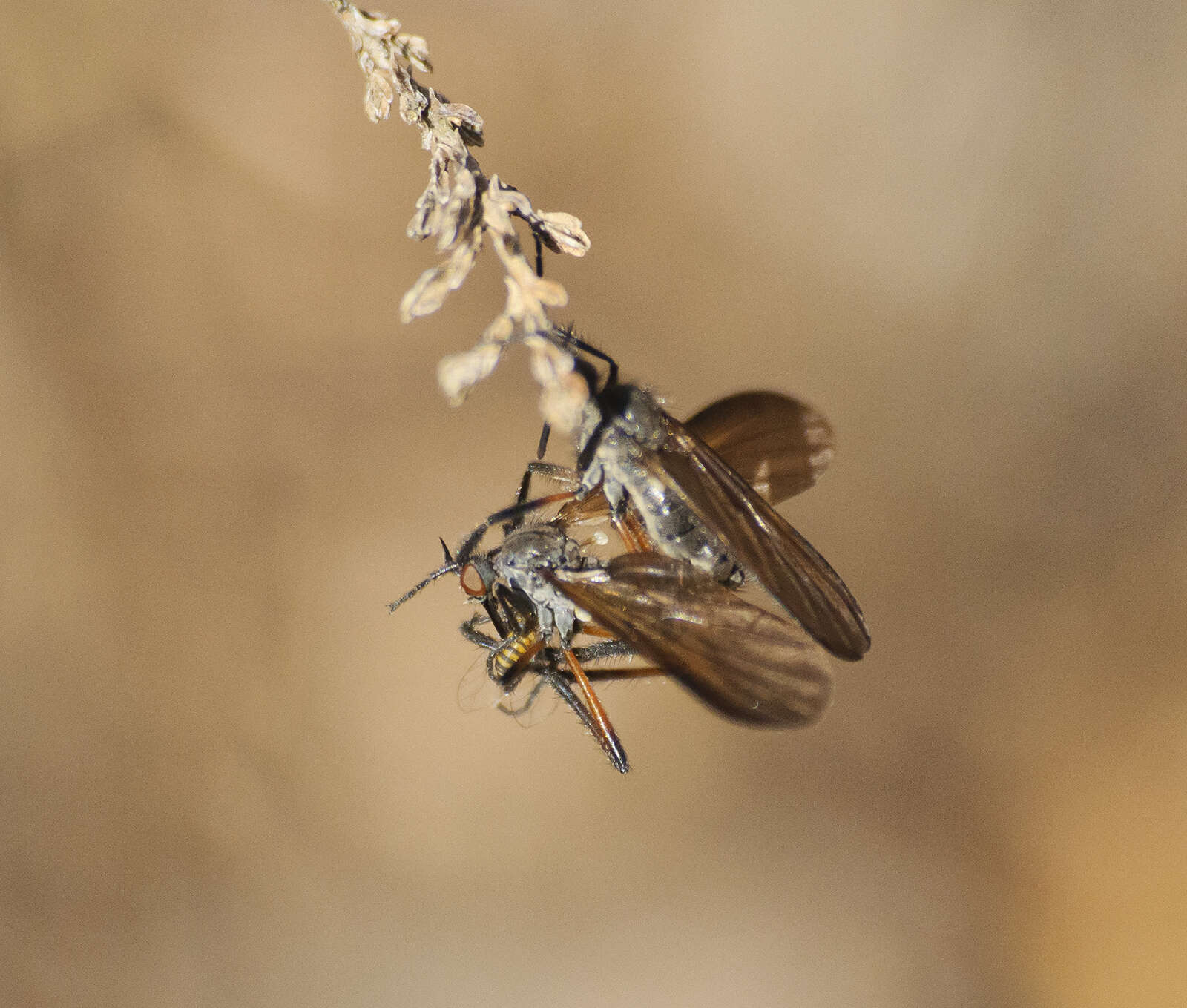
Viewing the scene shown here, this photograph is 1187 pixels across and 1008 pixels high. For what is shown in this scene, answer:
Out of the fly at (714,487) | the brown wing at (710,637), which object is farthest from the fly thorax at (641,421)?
the brown wing at (710,637)

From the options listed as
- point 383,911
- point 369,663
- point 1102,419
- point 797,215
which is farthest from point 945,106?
point 383,911

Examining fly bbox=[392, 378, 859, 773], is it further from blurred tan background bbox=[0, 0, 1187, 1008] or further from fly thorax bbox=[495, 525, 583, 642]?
blurred tan background bbox=[0, 0, 1187, 1008]

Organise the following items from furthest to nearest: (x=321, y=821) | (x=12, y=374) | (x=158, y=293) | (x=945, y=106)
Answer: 1. (x=945, y=106)
2. (x=321, y=821)
3. (x=158, y=293)
4. (x=12, y=374)

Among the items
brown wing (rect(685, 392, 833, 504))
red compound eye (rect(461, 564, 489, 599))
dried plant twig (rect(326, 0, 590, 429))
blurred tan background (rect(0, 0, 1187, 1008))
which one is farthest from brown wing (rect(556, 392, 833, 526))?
blurred tan background (rect(0, 0, 1187, 1008))

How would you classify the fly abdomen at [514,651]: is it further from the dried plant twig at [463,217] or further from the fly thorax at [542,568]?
the dried plant twig at [463,217]

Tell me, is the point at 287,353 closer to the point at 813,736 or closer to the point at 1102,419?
the point at 813,736

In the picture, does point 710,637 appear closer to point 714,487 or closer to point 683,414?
point 714,487

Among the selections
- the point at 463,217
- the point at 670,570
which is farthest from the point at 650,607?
the point at 463,217
